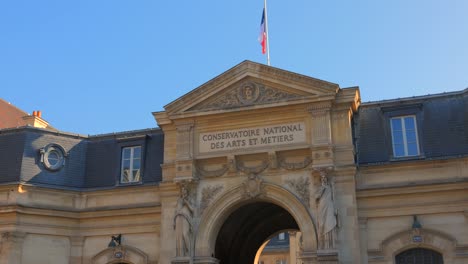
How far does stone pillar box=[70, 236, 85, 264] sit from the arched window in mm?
11057

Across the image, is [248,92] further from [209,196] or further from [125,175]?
[125,175]

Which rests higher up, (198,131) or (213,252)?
(198,131)

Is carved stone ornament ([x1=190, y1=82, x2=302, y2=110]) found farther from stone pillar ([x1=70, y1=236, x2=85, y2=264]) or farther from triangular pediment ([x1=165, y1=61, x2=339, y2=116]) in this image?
stone pillar ([x1=70, y1=236, x2=85, y2=264])

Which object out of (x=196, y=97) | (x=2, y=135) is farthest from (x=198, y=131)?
(x=2, y=135)

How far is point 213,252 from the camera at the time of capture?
67.6 ft

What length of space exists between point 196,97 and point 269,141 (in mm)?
3120

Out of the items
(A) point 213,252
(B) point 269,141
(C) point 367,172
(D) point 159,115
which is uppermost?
(D) point 159,115

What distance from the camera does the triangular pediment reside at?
66.7 ft

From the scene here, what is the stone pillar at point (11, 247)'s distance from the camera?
20.9 metres

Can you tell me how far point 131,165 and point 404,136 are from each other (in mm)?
10027

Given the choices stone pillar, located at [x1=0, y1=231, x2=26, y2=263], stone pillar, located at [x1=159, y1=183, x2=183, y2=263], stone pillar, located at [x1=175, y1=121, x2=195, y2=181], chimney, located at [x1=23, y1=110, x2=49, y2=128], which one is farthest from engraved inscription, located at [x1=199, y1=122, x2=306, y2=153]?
chimney, located at [x1=23, y1=110, x2=49, y2=128]

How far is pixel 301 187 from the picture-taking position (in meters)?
19.8

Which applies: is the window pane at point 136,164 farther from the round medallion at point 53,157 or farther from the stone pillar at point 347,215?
the stone pillar at point 347,215

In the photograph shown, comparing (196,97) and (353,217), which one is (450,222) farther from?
(196,97)
